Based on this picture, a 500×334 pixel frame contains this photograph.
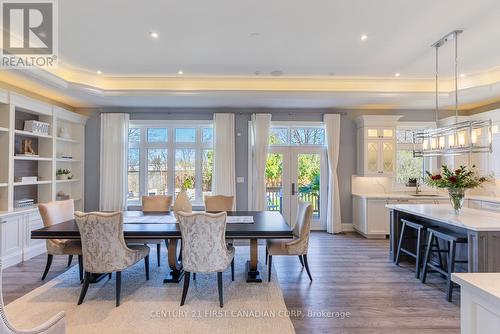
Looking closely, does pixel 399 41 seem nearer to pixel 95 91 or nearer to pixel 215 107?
pixel 215 107

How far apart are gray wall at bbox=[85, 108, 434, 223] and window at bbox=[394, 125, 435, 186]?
0.31 metres

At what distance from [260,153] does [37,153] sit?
13.8ft

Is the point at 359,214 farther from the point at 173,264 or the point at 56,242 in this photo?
the point at 56,242

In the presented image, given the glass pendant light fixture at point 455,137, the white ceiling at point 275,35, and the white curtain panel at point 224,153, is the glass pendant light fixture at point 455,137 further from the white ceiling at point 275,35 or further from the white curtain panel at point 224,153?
the white curtain panel at point 224,153

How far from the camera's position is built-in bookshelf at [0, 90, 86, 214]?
413cm

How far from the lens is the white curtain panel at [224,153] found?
5992mm

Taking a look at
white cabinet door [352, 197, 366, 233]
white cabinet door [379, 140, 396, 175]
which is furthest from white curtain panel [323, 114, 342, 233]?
white cabinet door [379, 140, 396, 175]

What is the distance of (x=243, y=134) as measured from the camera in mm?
6164

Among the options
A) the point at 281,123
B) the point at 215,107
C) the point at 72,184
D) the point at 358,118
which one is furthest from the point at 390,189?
the point at 72,184

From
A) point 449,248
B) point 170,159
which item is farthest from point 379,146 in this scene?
point 170,159

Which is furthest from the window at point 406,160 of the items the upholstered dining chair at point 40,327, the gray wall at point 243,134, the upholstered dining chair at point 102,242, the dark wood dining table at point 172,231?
the upholstered dining chair at point 40,327

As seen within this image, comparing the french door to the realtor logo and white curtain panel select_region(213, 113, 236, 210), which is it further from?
the realtor logo

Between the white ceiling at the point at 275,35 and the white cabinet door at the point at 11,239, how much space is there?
254 centimetres

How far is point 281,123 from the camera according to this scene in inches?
246
